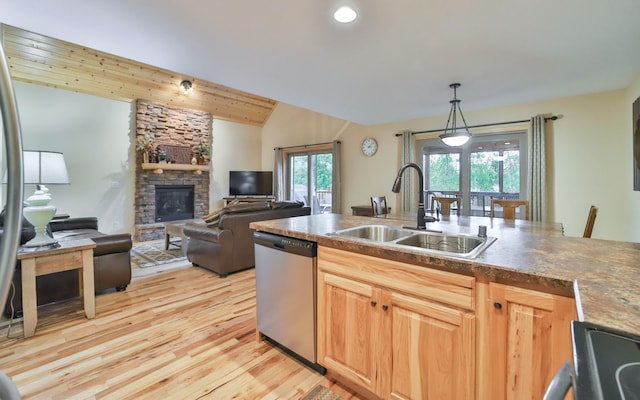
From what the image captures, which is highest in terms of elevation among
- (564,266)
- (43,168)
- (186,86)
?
(186,86)

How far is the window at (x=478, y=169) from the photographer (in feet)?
15.6

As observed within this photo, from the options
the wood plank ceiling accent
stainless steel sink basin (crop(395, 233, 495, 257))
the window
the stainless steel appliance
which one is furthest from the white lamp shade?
the window

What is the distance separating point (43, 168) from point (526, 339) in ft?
14.7

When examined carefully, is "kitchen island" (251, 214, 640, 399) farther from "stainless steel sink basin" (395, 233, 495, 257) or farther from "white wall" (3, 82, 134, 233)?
"white wall" (3, 82, 134, 233)

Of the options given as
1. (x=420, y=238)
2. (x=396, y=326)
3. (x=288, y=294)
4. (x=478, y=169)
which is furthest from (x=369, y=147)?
(x=396, y=326)

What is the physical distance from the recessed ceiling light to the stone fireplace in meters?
5.19

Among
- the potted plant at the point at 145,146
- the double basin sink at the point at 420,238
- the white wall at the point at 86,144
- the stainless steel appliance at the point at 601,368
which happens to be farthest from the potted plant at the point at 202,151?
the stainless steel appliance at the point at 601,368

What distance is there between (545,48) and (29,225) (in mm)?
4986

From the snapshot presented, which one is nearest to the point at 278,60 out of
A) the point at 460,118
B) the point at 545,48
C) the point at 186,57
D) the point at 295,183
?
the point at 186,57

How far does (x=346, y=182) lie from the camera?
6641mm

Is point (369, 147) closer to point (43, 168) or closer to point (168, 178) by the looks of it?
point (168, 178)

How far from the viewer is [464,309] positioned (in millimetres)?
1260

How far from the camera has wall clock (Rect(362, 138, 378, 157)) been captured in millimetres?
6163

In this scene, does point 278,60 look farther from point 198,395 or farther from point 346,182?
point 346,182
